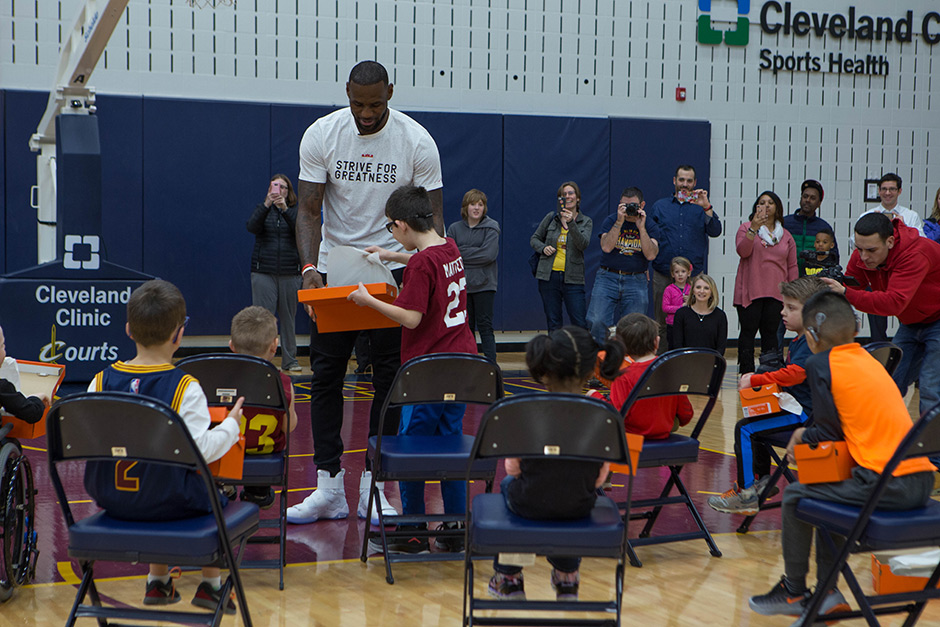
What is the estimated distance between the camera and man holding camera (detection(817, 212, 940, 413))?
466cm

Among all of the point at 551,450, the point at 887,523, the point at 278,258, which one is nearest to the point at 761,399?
the point at 887,523

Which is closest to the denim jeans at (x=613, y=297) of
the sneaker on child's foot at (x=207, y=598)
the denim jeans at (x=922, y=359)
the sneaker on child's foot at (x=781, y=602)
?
the denim jeans at (x=922, y=359)

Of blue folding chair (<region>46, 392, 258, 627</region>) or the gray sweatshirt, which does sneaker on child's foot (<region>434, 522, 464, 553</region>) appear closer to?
blue folding chair (<region>46, 392, 258, 627</region>)

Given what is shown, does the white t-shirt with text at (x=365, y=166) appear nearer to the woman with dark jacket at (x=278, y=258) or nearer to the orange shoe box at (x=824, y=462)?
the orange shoe box at (x=824, y=462)

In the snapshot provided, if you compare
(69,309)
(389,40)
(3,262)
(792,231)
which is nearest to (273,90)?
(389,40)

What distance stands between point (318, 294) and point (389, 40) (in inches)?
290

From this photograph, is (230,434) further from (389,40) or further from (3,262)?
(389,40)

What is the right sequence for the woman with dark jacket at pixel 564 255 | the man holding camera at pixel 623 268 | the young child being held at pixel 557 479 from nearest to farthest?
the young child being held at pixel 557 479 → the man holding camera at pixel 623 268 → the woman with dark jacket at pixel 564 255

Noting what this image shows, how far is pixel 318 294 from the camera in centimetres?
389

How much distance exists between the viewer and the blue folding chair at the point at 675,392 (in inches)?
147

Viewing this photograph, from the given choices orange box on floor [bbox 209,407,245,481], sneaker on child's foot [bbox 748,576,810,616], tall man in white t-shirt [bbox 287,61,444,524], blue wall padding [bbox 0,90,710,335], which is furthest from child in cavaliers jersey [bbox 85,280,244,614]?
blue wall padding [bbox 0,90,710,335]

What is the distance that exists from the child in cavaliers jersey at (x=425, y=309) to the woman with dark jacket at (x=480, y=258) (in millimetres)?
5085

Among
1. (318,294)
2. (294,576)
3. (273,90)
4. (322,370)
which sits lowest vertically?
(294,576)

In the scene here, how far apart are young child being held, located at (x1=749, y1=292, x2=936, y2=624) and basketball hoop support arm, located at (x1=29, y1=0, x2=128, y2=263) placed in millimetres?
5622
